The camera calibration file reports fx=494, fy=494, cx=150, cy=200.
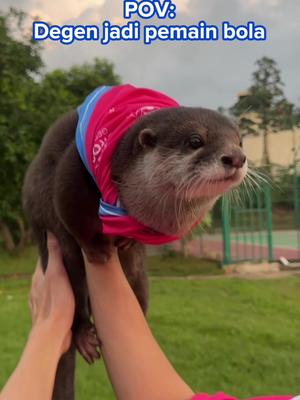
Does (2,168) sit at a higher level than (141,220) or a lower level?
higher

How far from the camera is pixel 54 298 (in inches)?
74.0

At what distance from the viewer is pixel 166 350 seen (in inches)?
183

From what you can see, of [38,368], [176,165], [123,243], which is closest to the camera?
[38,368]

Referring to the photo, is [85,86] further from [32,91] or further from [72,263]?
[72,263]

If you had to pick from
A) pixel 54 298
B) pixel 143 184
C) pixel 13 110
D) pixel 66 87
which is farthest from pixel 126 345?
pixel 66 87

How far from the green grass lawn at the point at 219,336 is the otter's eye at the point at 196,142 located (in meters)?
2.61

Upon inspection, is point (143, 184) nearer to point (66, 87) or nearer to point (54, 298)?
point (54, 298)

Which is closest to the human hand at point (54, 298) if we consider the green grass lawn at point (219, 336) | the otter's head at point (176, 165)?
the otter's head at point (176, 165)

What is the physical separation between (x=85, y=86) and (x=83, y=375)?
12.7 m

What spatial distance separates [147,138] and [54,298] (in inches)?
27.8

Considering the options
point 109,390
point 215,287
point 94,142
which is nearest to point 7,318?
point 109,390

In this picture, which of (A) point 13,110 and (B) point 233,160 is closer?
(B) point 233,160

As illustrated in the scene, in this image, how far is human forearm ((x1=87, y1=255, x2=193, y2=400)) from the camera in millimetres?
1538

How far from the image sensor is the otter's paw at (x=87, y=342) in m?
2.02
